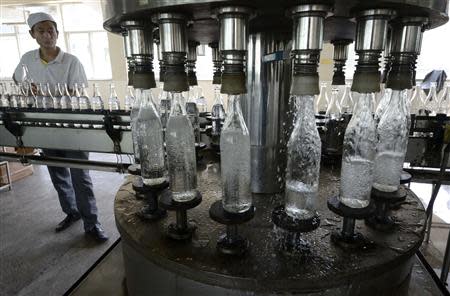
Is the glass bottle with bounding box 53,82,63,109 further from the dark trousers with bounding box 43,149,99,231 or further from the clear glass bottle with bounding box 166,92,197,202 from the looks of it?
the clear glass bottle with bounding box 166,92,197,202

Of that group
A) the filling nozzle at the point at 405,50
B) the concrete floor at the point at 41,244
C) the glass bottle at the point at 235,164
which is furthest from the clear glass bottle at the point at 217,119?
the concrete floor at the point at 41,244

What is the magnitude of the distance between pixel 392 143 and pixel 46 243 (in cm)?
217

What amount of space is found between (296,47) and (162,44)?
18 centimetres

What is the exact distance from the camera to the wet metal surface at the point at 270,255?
0.39m

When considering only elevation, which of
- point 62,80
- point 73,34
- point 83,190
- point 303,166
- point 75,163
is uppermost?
point 73,34

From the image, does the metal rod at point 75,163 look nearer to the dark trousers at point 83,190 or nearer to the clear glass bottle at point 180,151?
the dark trousers at point 83,190

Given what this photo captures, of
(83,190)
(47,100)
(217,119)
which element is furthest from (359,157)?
(83,190)

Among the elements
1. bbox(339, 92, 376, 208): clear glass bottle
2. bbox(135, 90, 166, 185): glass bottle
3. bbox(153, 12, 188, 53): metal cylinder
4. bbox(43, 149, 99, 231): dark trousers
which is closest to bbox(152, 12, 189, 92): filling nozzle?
bbox(153, 12, 188, 53): metal cylinder

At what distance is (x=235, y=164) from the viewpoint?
46 centimetres

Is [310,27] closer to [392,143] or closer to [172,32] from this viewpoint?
[172,32]

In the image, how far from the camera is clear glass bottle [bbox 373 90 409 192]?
0.52m

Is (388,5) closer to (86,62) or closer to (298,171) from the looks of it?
(298,171)

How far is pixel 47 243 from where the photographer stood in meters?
1.99

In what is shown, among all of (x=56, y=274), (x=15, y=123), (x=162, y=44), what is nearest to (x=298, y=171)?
(x=162, y=44)
